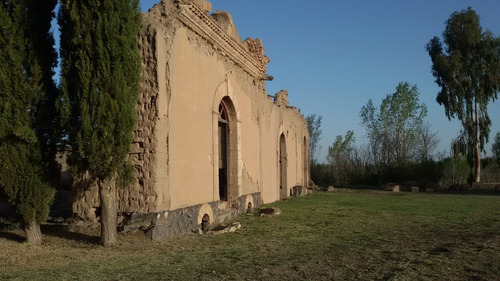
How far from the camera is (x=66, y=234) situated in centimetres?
745

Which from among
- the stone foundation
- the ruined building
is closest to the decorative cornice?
the ruined building

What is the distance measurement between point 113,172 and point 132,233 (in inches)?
44.8

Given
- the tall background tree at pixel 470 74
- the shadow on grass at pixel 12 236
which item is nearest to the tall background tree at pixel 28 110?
the shadow on grass at pixel 12 236

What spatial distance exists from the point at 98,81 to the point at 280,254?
3.70 meters

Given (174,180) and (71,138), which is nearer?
(71,138)

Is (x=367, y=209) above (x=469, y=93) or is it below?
below

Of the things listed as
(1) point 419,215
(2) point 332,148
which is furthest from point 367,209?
(2) point 332,148

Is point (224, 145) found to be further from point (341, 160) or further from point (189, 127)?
point (341, 160)

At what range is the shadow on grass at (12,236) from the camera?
712cm

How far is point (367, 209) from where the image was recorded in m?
13.0

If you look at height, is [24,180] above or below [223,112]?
below

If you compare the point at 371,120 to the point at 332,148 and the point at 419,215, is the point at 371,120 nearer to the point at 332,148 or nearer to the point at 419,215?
the point at 332,148

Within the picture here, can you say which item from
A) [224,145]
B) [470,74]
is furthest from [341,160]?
[224,145]

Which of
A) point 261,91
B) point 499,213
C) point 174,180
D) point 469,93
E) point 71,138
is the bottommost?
point 499,213
